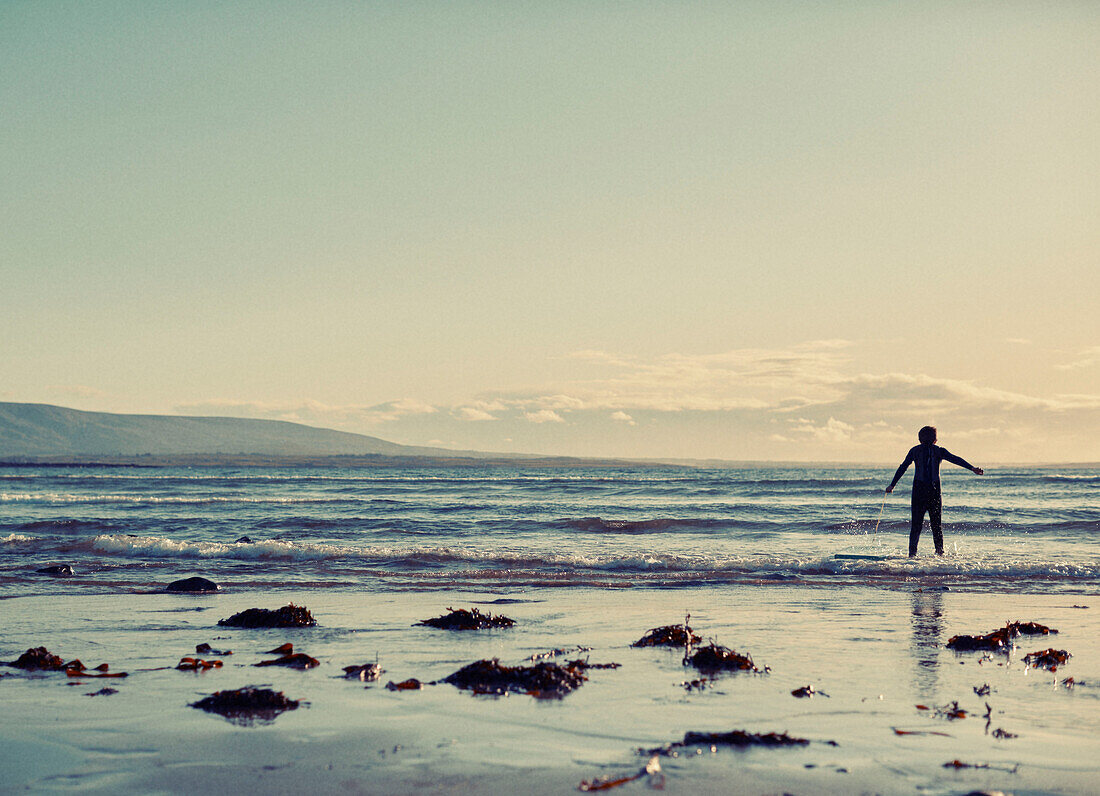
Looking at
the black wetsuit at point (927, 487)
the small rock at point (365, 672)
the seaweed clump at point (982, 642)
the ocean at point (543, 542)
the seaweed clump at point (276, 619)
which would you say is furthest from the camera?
the black wetsuit at point (927, 487)

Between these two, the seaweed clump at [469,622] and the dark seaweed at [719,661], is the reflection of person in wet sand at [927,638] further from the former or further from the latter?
the seaweed clump at [469,622]

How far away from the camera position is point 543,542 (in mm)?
18141

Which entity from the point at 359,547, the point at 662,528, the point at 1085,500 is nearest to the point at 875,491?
the point at 1085,500

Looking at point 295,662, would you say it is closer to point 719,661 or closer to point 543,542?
point 719,661

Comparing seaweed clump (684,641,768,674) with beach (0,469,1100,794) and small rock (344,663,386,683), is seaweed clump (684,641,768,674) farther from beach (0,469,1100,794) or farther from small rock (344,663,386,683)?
small rock (344,663,386,683)

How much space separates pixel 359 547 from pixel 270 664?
10.5 metres

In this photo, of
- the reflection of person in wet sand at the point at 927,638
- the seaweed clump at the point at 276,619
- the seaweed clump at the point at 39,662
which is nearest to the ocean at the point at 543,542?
the reflection of person in wet sand at the point at 927,638

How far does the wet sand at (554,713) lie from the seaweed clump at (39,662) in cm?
15

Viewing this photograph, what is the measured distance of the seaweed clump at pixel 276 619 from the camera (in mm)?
7855

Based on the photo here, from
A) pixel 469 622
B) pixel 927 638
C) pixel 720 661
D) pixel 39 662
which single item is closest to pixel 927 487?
pixel 927 638

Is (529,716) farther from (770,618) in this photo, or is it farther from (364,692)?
(770,618)

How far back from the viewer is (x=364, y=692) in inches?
210

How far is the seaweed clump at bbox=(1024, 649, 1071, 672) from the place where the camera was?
6.07 m

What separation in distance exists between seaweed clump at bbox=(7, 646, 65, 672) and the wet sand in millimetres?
146
